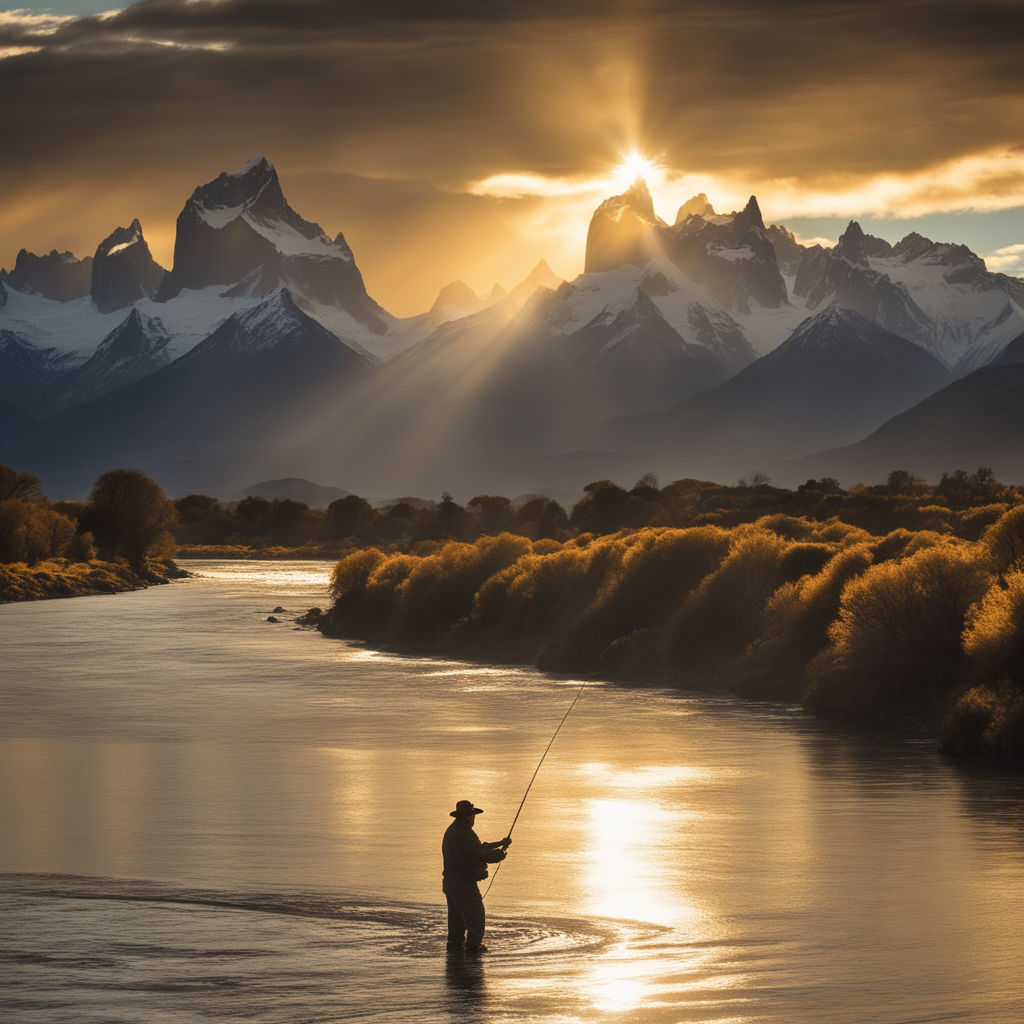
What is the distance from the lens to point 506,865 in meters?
27.2

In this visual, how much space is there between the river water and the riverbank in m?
67.1

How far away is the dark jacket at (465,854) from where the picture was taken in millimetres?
19891

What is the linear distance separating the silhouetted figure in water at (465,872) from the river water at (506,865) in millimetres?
438

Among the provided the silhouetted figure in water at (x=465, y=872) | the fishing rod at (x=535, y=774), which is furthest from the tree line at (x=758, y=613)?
the silhouetted figure in water at (x=465, y=872)

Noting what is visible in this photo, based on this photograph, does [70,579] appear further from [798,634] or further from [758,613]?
[798,634]

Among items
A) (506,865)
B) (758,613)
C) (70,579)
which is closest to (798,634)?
(758,613)

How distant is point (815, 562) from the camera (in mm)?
60344

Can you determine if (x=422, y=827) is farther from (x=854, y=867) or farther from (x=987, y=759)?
(x=987, y=759)

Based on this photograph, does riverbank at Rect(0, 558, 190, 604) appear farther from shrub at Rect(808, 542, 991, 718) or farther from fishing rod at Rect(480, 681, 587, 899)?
shrub at Rect(808, 542, 991, 718)

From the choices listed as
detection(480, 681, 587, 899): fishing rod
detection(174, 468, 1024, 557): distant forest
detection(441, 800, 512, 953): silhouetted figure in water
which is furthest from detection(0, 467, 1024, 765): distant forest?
detection(441, 800, 512, 953): silhouetted figure in water

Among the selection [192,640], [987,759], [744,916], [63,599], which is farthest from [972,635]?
[63,599]

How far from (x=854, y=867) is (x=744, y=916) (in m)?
4.51

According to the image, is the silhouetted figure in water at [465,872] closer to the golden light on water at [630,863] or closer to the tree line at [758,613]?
the golden light on water at [630,863]

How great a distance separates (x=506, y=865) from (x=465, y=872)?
7322 mm
